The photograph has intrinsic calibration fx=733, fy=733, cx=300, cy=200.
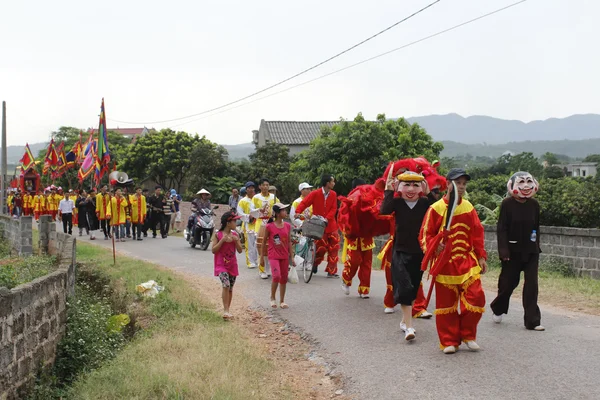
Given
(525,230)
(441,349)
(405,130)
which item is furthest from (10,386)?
(405,130)

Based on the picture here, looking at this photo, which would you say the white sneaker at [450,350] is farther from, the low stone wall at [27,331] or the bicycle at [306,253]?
the bicycle at [306,253]

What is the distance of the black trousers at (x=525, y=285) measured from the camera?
841cm

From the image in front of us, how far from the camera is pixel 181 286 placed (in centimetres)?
1291

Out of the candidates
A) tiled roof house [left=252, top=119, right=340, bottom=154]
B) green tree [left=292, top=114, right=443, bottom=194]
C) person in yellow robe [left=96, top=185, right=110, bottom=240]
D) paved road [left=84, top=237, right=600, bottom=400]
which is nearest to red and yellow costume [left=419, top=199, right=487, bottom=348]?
paved road [left=84, top=237, right=600, bottom=400]

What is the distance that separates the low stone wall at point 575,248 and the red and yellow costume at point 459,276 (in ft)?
22.4

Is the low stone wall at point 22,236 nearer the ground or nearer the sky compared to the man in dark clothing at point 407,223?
nearer the ground

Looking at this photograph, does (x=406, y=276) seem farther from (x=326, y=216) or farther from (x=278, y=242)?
(x=326, y=216)

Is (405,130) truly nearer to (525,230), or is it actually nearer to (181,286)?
A: (181,286)

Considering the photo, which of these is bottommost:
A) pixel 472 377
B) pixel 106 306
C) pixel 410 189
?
pixel 106 306

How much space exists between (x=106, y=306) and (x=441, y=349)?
739 centimetres

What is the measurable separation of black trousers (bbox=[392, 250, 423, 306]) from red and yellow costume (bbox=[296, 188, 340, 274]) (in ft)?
14.4

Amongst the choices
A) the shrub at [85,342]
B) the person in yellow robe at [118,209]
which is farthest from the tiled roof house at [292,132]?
the shrub at [85,342]

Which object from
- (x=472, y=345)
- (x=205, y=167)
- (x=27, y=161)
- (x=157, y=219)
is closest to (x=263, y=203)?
(x=472, y=345)

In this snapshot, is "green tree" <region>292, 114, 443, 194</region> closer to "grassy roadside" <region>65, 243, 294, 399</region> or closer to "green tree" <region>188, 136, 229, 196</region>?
"grassy roadside" <region>65, 243, 294, 399</region>
